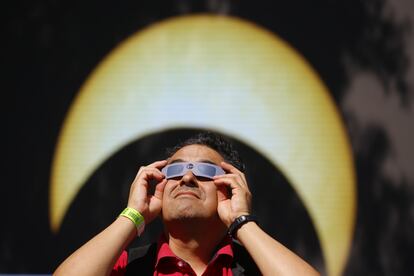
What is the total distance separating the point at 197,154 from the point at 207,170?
13cm

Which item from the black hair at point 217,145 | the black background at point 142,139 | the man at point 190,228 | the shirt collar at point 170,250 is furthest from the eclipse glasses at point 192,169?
the black background at point 142,139

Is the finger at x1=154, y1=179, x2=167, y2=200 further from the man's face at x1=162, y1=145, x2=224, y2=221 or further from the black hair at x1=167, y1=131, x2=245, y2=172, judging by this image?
the black hair at x1=167, y1=131, x2=245, y2=172

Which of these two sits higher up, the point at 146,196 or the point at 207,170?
the point at 207,170

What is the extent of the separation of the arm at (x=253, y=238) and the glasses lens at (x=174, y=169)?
16 cm

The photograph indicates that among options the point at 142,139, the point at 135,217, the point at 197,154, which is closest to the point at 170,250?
the point at 135,217

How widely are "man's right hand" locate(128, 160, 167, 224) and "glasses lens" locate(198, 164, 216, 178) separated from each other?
0.53 feet

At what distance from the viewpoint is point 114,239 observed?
8.18 feet

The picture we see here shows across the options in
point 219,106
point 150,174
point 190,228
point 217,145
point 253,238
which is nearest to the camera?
point 253,238

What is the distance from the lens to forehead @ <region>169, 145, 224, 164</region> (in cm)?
271

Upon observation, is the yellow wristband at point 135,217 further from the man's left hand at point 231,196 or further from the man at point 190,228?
the man's left hand at point 231,196

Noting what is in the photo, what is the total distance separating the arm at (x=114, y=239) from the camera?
241 centimetres

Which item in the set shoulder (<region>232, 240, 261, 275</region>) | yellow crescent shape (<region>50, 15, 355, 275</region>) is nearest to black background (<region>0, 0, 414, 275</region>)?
yellow crescent shape (<region>50, 15, 355, 275</region>)

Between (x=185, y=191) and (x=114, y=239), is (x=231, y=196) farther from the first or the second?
(x=114, y=239)

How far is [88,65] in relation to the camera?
4.62 m
